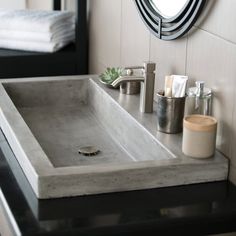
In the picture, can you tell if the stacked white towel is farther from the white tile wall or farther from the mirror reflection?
the mirror reflection

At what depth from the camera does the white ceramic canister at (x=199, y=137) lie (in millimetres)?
1456

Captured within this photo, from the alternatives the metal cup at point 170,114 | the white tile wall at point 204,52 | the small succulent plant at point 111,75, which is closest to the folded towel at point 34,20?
the white tile wall at point 204,52

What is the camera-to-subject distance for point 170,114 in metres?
1.59

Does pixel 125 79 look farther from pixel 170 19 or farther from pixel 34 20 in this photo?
pixel 34 20

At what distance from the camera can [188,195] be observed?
4.66ft

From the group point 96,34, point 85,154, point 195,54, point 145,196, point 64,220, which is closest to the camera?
point 64,220

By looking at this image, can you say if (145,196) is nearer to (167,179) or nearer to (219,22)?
(167,179)

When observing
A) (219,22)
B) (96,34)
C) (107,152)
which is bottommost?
(107,152)

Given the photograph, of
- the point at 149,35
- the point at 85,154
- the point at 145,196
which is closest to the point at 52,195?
the point at 145,196

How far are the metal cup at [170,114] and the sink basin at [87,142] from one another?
0.02m

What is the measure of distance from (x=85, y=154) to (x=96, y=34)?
0.81 meters

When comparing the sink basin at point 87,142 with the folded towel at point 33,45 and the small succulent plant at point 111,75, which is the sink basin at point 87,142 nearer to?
the small succulent plant at point 111,75

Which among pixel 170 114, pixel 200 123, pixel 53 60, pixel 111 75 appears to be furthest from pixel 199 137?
pixel 53 60

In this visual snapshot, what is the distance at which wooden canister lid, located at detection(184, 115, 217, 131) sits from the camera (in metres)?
1.45
